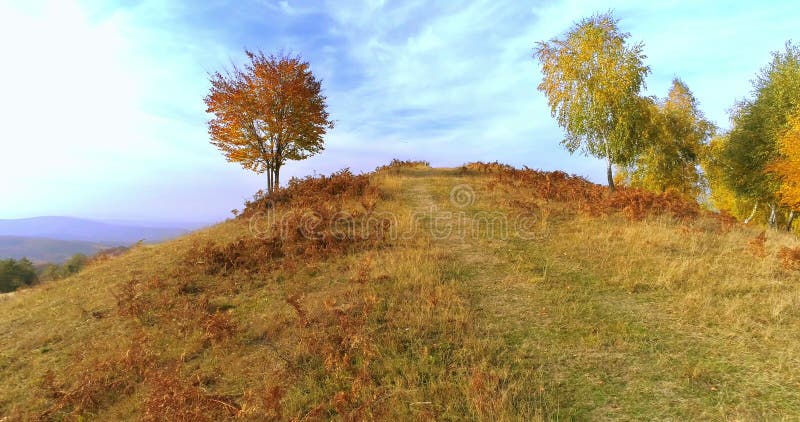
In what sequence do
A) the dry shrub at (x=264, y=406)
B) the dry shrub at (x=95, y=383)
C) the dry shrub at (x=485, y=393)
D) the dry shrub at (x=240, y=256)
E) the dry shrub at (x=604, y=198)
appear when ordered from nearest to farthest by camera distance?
the dry shrub at (x=485, y=393)
the dry shrub at (x=264, y=406)
the dry shrub at (x=95, y=383)
the dry shrub at (x=240, y=256)
the dry shrub at (x=604, y=198)

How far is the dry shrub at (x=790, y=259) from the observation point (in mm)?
8609

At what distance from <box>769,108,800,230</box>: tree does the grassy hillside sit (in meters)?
10.4

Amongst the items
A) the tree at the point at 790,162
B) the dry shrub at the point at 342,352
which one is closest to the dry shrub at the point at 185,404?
the dry shrub at the point at 342,352

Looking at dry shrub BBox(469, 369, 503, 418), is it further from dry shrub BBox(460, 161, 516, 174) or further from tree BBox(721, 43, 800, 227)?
tree BBox(721, 43, 800, 227)

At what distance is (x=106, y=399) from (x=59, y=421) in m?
0.61

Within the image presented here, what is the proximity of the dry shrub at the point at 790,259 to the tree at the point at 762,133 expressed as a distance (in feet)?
56.5

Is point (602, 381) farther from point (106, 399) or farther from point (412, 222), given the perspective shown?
point (412, 222)

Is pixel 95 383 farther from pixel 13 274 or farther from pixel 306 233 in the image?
pixel 13 274

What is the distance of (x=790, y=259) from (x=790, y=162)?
51.7ft

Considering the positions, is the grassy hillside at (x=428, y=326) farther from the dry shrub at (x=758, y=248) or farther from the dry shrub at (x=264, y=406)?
the dry shrub at (x=758, y=248)

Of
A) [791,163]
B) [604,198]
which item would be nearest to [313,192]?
[604,198]

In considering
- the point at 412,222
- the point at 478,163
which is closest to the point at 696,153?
the point at 478,163

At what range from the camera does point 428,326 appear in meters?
6.59

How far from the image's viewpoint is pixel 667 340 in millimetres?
5988
